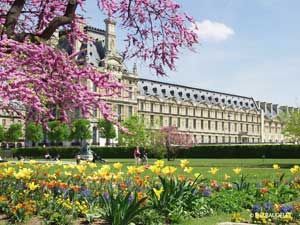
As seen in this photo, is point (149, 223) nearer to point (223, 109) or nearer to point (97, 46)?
point (97, 46)

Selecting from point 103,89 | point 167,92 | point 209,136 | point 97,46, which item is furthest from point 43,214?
point 209,136

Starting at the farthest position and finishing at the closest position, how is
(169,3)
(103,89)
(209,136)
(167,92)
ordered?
(209,136) → (167,92) → (169,3) → (103,89)

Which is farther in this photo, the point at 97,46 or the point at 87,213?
the point at 97,46

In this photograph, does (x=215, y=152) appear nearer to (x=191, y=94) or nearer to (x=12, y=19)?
(x=12, y=19)

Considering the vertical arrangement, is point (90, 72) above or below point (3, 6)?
below

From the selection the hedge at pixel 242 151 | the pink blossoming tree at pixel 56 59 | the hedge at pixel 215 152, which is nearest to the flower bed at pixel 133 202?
the pink blossoming tree at pixel 56 59

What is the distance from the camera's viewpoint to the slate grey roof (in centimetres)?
9344

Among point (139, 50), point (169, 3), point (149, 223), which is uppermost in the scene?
point (169, 3)

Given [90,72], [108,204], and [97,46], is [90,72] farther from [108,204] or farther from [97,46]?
[97,46]

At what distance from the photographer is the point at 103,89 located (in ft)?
22.8

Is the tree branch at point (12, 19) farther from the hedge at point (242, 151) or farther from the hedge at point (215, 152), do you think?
the hedge at point (242, 151)

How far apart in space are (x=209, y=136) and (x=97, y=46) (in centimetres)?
4373

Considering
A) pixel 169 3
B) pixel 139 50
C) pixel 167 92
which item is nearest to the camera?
pixel 169 3

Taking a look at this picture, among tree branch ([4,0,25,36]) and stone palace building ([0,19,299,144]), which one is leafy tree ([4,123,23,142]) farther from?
tree branch ([4,0,25,36])
